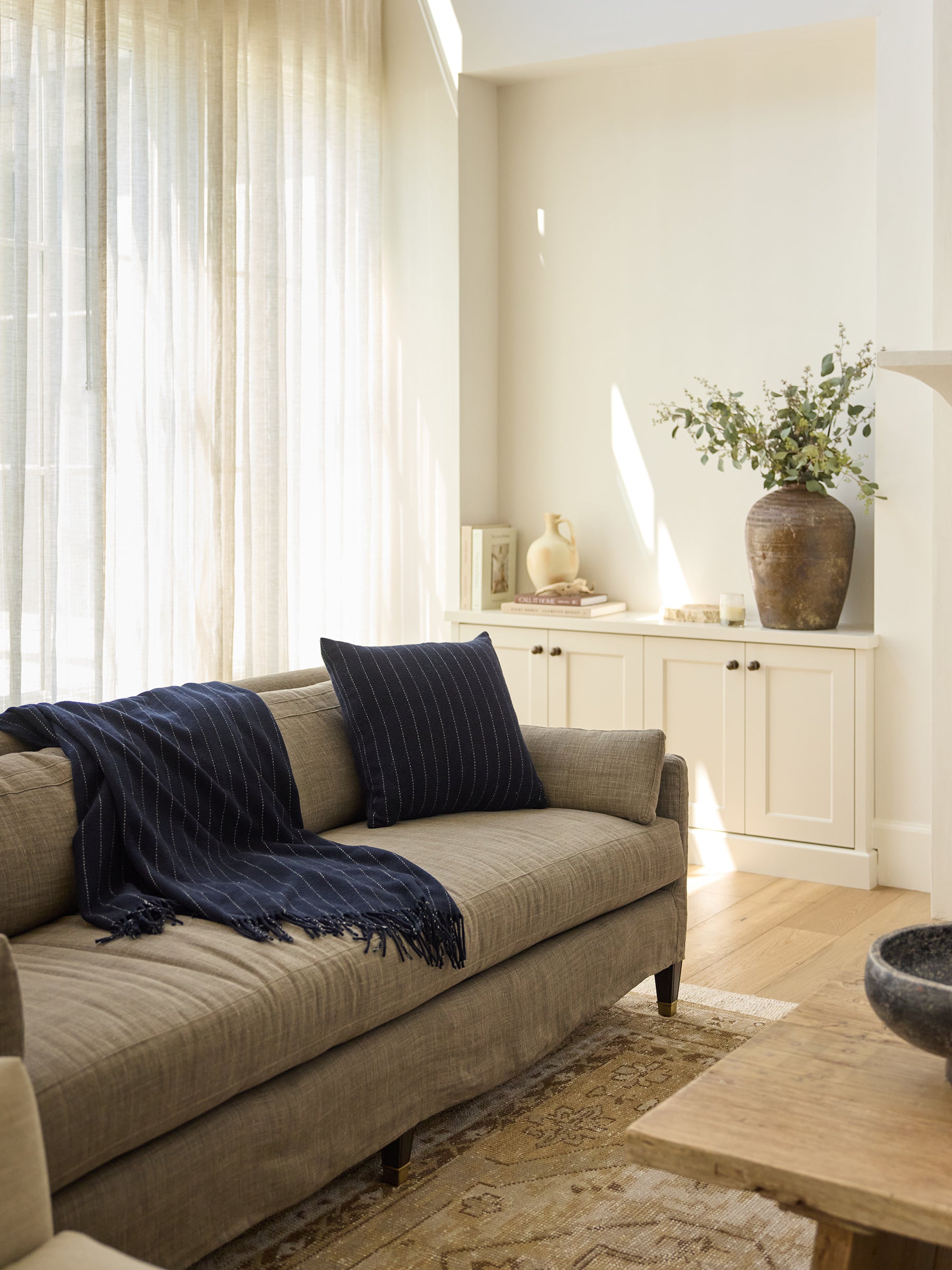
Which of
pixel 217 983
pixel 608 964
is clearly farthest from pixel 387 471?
pixel 217 983

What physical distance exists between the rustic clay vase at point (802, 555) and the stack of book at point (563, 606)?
610 millimetres

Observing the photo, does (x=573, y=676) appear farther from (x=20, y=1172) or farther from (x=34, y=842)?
(x=20, y=1172)

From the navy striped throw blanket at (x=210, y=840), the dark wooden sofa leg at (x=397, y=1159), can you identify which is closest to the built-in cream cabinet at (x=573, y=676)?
the navy striped throw blanket at (x=210, y=840)

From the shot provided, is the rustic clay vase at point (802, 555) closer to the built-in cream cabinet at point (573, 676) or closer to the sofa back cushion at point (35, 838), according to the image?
the built-in cream cabinet at point (573, 676)

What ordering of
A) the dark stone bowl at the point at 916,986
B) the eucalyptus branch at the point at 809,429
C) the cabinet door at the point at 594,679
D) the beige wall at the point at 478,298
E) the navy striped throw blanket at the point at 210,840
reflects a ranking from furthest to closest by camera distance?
1. the beige wall at the point at 478,298
2. the cabinet door at the point at 594,679
3. the eucalyptus branch at the point at 809,429
4. the navy striped throw blanket at the point at 210,840
5. the dark stone bowl at the point at 916,986

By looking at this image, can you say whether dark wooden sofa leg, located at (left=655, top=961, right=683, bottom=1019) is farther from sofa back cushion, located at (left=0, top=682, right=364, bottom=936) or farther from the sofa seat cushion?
sofa back cushion, located at (left=0, top=682, right=364, bottom=936)

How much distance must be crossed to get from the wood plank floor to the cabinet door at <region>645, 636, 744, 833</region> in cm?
22

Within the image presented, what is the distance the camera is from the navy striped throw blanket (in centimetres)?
230

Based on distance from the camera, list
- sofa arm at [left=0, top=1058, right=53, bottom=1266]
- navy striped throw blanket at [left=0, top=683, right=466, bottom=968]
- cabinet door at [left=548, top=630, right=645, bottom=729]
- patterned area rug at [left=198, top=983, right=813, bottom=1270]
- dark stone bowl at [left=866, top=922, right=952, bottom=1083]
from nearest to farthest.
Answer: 1. sofa arm at [left=0, top=1058, right=53, bottom=1266]
2. dark stone bowl at [left=866, top=922, right=952, bottom=1083]
3. patterned area rug at [left=198, top=983, right=813, bottom=1270]
4. navy striped throw blanket at [left=0, top=683, right=466, bottom=968]
5. cabinet door at [left=548, top=630, right=645, bottom=729]

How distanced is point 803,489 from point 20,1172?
3.31 m

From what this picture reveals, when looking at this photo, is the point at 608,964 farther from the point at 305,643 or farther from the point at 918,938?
the point at 305,643

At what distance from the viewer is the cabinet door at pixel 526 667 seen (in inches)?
182

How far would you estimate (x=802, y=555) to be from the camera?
13.6 ft

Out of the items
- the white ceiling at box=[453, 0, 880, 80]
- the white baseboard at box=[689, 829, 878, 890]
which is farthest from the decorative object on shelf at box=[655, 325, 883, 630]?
the white ceiling at box=[453, 0, 880, 80]
